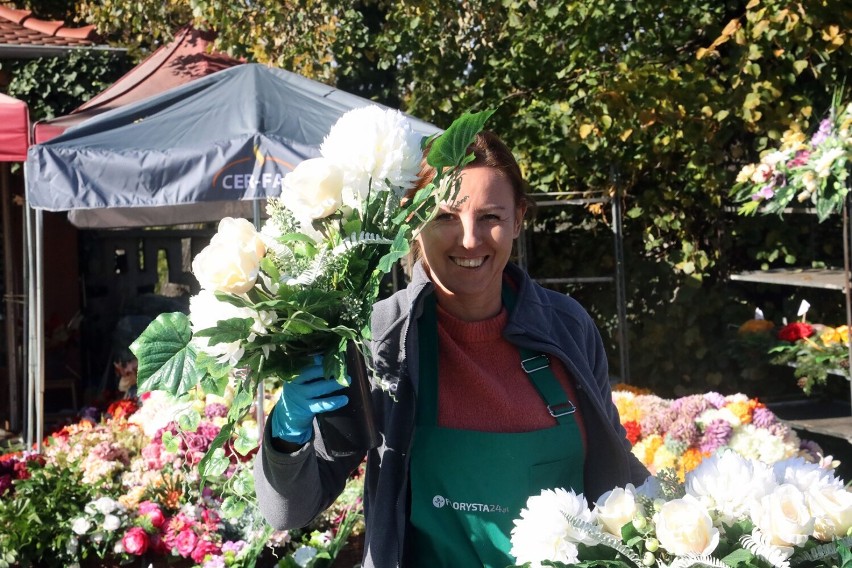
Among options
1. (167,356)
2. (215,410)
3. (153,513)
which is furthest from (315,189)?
(215,410)

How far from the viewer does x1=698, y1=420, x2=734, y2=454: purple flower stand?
3949 mm

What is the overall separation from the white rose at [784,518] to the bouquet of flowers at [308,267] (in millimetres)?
630

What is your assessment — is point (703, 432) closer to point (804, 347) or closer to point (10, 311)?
point (804, 347)

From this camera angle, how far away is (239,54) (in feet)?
23.4

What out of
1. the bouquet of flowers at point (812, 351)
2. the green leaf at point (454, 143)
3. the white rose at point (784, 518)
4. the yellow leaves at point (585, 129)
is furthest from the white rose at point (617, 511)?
the yellow leaves at point (585, 129)

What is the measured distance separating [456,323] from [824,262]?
4.63 meters

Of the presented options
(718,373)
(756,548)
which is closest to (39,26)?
(718,373)

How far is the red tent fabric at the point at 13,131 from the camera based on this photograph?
467 cm

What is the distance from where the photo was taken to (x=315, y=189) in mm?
1451

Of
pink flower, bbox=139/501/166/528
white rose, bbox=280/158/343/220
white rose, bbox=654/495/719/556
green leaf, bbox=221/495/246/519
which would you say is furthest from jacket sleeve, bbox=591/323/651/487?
pink flower, bbox=139/501/166/528

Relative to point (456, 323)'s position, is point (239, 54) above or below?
above

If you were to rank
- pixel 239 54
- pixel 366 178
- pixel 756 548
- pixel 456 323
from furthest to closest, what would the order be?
pixel 239 54 → pixel 456 323 → pixel 366 178 → pixel 756 548

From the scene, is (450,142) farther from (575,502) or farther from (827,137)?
→ (827,137)

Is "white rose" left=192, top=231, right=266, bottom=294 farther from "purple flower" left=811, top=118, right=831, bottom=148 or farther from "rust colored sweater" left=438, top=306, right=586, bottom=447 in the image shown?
"purple flower" left=811, top=118, right=831, bottom=148
